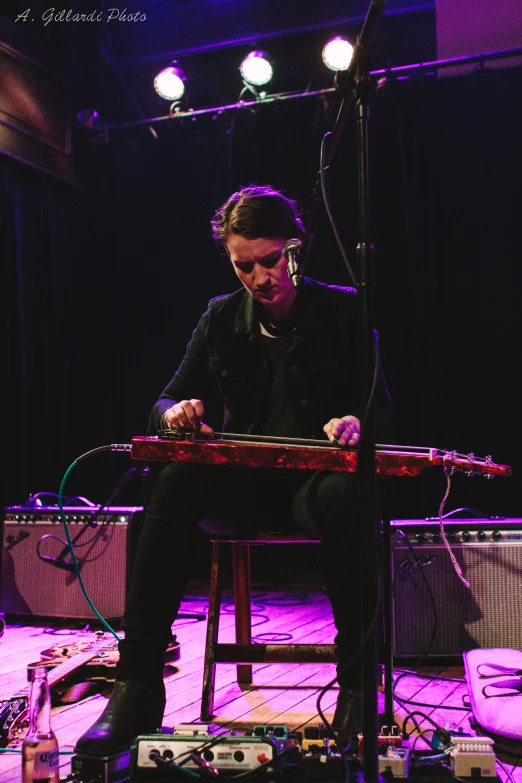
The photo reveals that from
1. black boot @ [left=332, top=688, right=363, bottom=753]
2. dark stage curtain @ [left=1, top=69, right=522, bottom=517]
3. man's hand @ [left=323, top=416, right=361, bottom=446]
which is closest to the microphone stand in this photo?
black boot @ [left=332, top=688, right=363, bottom=753]

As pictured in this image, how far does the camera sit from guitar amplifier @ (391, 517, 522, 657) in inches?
113

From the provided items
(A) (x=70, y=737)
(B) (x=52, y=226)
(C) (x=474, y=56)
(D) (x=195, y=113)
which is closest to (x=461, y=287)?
(C) (x=474, y=56)

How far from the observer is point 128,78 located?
5.71 meters

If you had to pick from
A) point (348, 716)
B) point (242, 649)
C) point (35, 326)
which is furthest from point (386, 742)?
point (35, 326)

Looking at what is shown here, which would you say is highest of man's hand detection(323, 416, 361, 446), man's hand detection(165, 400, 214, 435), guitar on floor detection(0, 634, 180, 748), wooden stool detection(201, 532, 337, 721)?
man's hand detection(165, 400, 214, 435)

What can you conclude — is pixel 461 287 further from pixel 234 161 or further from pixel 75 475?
pixel 75 475

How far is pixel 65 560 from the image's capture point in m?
3.84

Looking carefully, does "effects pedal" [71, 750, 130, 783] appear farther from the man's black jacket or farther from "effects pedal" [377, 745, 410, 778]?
the man's black jacket

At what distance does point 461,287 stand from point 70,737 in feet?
11.6

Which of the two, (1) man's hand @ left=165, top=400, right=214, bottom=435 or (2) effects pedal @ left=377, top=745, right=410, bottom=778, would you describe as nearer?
(2) effects pedal @ left=377, top=745, right=410, bottom=778

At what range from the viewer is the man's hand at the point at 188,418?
1.96 m

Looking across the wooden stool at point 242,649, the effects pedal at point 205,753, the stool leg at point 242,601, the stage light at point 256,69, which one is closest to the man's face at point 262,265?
the wooden stool at point 242,649

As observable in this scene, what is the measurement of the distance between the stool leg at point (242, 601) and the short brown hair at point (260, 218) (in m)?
1.05

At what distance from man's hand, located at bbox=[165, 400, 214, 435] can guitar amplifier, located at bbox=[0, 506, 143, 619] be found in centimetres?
187
